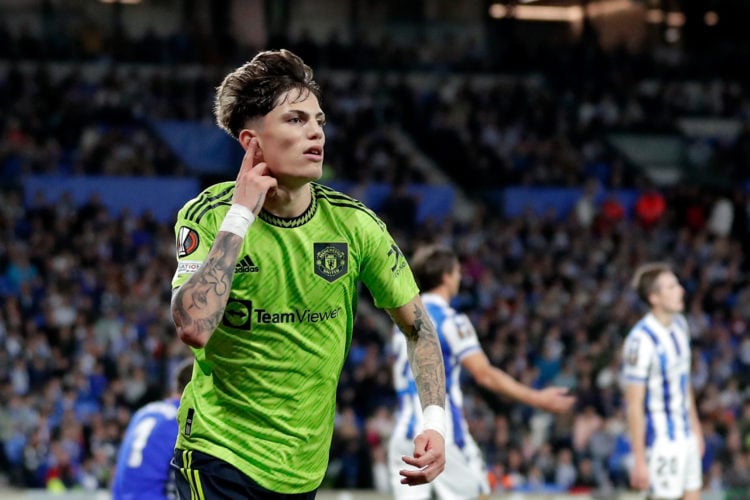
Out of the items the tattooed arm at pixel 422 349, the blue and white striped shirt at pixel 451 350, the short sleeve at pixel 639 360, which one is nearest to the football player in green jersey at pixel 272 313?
the tattooed arm at pixel 422 349

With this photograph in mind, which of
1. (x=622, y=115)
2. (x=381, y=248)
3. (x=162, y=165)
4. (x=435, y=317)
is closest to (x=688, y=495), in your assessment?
(x=435, y=317)

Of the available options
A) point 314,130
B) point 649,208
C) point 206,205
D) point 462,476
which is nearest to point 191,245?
point 206,205

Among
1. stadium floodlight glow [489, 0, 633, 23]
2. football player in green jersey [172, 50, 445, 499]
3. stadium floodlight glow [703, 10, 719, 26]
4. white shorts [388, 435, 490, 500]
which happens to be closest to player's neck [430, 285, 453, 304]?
white shorts [388, 435, 490, 500]

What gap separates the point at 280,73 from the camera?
370cm

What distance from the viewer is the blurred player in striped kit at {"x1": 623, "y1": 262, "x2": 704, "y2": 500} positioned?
7.86m

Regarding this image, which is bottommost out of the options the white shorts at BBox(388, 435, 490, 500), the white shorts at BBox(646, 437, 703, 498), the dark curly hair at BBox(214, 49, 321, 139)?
the white shorts at BBox(646, 437, 703, 498)

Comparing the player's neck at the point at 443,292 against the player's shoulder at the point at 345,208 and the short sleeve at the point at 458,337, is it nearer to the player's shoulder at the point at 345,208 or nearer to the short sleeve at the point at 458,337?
the short sleeve at the point at 458,337

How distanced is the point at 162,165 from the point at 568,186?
734 centimetres

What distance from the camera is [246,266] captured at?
11.9 feet

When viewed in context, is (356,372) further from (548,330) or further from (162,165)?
(162,165)

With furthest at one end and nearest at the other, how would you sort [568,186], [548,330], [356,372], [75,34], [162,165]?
[75,34] < [568,186] < [162,165] < [548,330] < [356,372]

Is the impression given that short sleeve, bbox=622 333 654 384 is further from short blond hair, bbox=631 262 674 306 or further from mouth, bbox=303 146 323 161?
mouth, bbox=303 146 323 161

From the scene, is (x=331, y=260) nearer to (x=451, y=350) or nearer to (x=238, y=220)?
(x=238, y=220)

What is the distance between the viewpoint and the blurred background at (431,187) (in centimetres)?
1436
